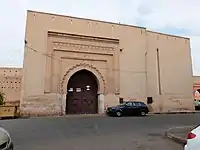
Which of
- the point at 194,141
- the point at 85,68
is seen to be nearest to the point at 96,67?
the point at 85,68

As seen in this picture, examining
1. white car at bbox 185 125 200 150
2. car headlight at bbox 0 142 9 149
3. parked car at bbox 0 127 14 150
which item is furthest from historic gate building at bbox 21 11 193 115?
white car at bbox 185 125 200 150

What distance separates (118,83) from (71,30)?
318 inches

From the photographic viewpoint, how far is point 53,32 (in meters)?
28.0

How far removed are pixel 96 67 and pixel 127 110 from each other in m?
6.30

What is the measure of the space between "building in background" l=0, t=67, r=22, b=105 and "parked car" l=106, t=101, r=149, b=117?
47.9 feet

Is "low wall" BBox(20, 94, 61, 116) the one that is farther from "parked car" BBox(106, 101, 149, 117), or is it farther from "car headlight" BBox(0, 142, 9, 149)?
"car headlight" BBox(0, 142, 9, 149)

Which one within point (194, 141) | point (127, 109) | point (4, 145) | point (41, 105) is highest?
point (41, 105)

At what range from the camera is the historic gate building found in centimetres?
2692

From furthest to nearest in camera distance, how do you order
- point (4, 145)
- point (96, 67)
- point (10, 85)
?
point (10, 85) → point (96, 67) → point (4, 145)

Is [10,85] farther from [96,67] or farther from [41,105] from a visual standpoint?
[96,67]

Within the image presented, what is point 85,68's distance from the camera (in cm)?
2903

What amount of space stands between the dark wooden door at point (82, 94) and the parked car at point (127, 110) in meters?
3.56

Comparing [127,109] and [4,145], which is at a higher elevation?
[4,145]

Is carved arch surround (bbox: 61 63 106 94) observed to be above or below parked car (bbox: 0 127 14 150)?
above
